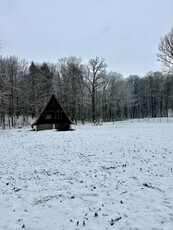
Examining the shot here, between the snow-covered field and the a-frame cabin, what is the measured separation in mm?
22242

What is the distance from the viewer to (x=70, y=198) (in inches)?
279

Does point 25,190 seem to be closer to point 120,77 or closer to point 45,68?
point 45,68

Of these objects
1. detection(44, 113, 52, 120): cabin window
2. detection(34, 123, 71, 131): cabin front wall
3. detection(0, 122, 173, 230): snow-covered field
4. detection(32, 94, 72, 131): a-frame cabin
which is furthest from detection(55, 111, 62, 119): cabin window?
detection(0, 122, 173, 230): snow-covered field

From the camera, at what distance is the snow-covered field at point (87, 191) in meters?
5.53

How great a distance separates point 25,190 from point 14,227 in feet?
8.64

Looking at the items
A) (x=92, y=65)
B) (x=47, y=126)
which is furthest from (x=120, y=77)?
(x=47, y=126)

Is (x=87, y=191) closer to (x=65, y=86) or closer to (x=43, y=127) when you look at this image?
(x=43, y=127)

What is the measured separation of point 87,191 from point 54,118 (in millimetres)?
29097

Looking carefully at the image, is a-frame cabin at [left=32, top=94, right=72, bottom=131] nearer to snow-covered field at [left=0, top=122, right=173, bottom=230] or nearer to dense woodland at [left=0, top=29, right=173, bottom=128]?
dense woodland at [left=0, top=29, right=173, bottom=128]

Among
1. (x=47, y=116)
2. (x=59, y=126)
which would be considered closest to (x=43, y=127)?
(x=47, y=116)

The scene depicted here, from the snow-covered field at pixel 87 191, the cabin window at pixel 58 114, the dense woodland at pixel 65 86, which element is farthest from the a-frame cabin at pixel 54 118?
the snow-covered field at pixel 87 191

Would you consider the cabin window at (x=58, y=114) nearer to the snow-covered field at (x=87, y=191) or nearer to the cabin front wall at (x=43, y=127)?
the cabin front wall at (x=43, y=127)

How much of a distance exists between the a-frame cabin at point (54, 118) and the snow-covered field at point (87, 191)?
876 inches

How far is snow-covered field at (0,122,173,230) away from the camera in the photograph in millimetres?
5531
